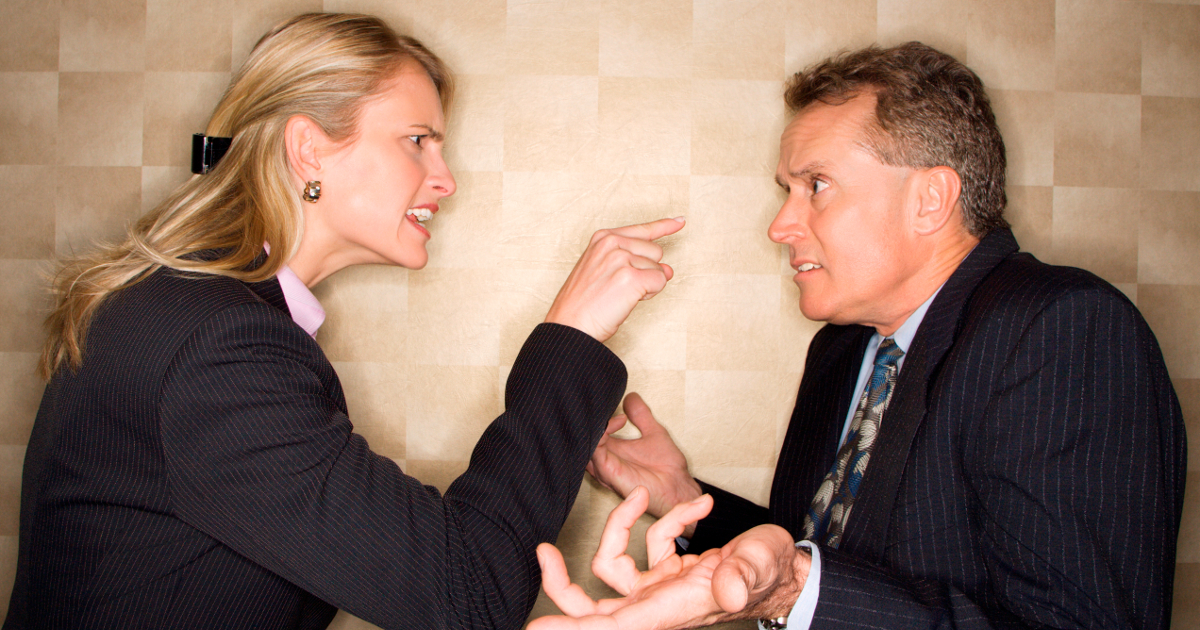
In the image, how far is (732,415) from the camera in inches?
63.6

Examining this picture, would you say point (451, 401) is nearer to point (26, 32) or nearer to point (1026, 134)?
point (26, 32)

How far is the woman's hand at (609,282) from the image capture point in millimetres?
1210

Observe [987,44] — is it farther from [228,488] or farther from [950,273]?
[228,488]

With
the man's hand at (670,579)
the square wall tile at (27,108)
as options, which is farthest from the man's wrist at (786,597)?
the square wall tile at (27,108)

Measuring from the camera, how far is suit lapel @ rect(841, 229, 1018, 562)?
44.1 inches

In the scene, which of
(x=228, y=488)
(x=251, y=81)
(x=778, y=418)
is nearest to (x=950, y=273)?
(x=778, y=418)

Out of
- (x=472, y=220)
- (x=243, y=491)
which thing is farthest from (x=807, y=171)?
(x=243, y=491)

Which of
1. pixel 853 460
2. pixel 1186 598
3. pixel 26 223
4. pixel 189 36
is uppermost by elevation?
pixel 189 36

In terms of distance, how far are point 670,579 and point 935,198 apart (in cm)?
83

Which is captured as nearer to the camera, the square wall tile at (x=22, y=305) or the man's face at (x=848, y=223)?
the man's face at (x=848, y=223)

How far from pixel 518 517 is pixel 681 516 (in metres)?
0.25

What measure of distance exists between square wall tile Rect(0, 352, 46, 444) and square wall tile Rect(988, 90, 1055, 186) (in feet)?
7.59

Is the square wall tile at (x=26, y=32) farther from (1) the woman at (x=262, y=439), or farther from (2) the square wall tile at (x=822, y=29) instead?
(2) the square wall tile at (x=822, y=29)

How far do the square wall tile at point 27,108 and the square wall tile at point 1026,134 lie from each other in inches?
86.3
